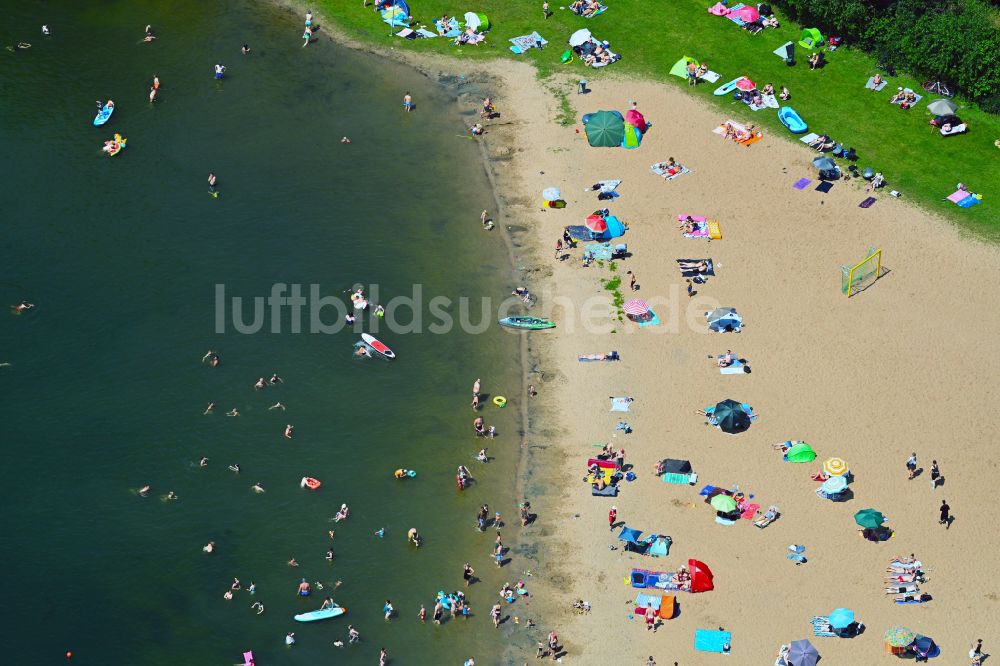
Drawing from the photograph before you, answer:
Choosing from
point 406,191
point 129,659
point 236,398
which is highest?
point 406,191

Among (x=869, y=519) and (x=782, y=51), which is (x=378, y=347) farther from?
(x=782, y=51)

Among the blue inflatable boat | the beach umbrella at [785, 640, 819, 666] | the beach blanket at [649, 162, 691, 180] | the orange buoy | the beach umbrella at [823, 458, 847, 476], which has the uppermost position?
the blue inflatable boat

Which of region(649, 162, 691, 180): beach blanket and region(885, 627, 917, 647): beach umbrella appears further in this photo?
region(649, 162, 691, 180): beach blanket

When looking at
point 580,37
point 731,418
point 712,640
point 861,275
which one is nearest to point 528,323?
point 731,418

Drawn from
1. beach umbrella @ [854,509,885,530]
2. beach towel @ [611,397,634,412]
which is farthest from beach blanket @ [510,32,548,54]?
beach umbrella @ [854,509,885,530]

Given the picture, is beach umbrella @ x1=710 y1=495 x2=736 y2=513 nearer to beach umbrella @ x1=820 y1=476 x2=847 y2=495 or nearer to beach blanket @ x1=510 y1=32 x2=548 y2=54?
beach umbrella @ x1=820 y1=476 x2=847 y2=495

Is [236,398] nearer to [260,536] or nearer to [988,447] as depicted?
[260,536]

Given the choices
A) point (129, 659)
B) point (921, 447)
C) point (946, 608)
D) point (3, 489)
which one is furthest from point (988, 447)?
point (3, 489)
